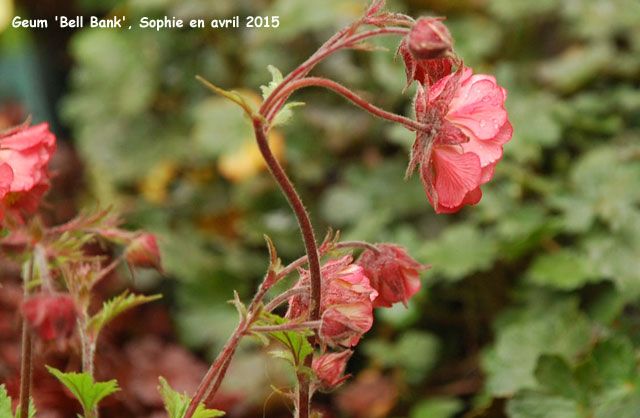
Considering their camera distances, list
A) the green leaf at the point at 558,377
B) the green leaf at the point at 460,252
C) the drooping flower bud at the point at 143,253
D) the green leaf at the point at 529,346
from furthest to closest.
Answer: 1. the green leaf at the point at 460,252
2. the green leaf at the point at 529,346
3. the green leaf at the point at 558,377
4. the drooping flower bud at the point at 143,253

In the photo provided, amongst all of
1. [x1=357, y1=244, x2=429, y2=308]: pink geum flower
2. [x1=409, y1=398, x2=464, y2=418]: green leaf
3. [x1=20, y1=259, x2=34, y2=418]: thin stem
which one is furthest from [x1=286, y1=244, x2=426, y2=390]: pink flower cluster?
[x1=409, y1=398, x2=464, y2=418]: green leaf

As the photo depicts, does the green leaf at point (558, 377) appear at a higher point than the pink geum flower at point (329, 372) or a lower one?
lower

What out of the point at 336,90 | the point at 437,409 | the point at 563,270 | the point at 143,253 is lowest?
the point at 437,409

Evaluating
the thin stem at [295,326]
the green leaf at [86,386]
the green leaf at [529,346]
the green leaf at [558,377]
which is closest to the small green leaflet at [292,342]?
the thin stem at [295,326]

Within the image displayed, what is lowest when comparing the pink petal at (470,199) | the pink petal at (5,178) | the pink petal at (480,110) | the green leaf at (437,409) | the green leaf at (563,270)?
the green leaf at (437,409)

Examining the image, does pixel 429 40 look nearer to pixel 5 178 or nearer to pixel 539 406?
pixel 5 178

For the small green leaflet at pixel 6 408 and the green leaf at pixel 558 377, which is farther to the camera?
the green leaf at pixel 558 377

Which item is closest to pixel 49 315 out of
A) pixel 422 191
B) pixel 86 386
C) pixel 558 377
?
pixel 86 386

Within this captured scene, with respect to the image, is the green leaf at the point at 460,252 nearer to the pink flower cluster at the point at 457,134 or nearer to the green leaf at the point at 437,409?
the green leaf at the point at 437,409
